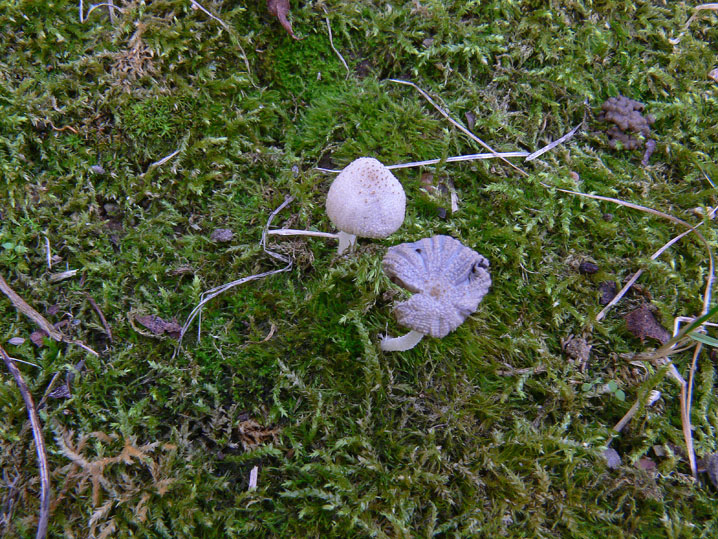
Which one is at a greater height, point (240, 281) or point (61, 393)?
point (240, 281)

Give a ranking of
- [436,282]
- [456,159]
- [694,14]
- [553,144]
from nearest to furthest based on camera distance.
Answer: [436,282] → [456,159] → [553,144] → [694,14]

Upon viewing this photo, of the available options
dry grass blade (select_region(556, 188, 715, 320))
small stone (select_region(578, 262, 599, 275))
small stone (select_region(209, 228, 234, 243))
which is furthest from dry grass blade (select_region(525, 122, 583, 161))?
small stone (select_region(209, 228, 234, 243))

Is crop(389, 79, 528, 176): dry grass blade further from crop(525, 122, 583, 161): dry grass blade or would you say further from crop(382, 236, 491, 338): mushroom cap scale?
crop(382, 236, 491, 338): mushroom cap scale

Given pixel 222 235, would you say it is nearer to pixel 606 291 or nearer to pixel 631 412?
pixel 606 291

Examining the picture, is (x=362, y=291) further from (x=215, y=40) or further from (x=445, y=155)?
(x=215, y=40)

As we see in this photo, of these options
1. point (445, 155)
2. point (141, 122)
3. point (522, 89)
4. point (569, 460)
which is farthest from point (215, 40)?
point (569, 460)

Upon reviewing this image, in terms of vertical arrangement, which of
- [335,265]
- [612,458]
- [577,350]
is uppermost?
[335,265]

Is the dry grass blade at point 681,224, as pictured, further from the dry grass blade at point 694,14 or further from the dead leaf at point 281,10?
the dead leaf at point 281,10

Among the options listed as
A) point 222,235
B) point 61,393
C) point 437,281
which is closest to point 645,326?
point 437,281
